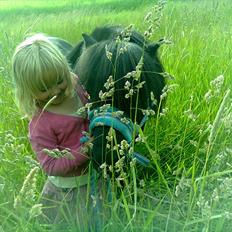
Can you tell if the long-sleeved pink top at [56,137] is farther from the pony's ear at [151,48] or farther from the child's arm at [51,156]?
the pony's ear at [151,48]

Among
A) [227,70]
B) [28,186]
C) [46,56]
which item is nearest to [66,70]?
[46,56]

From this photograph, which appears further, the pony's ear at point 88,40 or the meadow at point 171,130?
the pony's ear at point 88,40

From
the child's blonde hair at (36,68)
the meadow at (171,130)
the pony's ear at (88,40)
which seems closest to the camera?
the meadow at (171,130)

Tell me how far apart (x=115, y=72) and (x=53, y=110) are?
A: 21 cm

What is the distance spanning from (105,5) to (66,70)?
286 centimetres

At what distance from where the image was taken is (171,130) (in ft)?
5.91

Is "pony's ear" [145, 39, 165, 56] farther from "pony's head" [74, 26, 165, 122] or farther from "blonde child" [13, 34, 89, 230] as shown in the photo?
"blonde child" [13, 34, 89, 230]

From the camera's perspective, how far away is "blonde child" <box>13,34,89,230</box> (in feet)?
4.27

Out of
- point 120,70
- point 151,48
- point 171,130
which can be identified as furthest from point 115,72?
point 171,130

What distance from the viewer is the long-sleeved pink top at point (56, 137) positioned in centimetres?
137

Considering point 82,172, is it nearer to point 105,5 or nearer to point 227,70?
point 227,70

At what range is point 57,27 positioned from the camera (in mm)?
3416

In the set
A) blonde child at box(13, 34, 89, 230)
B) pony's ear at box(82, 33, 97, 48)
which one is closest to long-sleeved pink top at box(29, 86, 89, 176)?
blonde child at box(13, 34, 89, 230)

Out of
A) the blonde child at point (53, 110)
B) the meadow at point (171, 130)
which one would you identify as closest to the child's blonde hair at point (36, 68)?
the blonde child at point (53, 110)
